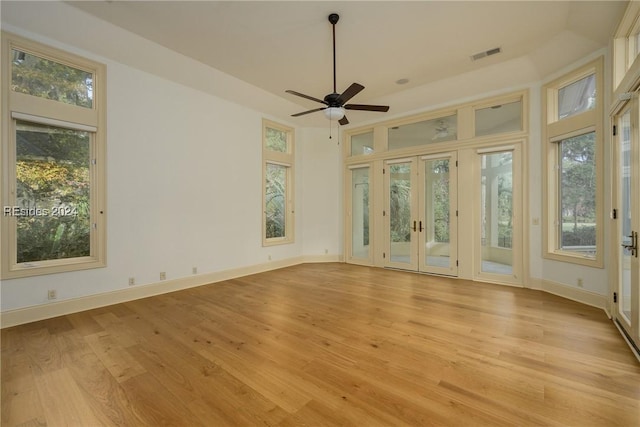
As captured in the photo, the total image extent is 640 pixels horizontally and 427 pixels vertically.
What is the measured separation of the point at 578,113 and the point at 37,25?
7.37m

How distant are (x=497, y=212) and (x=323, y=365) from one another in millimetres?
4547

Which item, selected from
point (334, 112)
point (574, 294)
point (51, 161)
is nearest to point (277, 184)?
point (334, 112)

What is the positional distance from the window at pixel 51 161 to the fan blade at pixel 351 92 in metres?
3.43

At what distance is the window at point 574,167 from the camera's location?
3.87 meters

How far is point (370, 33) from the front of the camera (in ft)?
12.3

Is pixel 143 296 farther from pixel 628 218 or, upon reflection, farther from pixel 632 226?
pixel 628 218

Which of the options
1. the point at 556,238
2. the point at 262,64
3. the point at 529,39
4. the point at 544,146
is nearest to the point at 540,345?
the point at 556,238

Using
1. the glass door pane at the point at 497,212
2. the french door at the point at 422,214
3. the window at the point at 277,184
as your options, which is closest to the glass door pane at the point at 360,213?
the french door at the point at 422,214

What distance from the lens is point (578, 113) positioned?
4.12 m

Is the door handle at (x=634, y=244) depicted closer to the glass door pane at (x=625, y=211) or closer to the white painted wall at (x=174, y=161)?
the glass door pane at (x=625, y=211)

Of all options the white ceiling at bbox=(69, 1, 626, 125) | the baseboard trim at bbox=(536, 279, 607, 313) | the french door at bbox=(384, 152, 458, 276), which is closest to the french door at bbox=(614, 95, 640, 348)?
the baseboard trim at bbox=(536, 279, 607, 313)

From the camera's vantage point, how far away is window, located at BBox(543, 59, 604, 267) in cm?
387

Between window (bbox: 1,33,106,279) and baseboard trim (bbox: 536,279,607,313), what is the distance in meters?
6.92

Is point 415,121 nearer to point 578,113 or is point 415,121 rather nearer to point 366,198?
point 366,198
